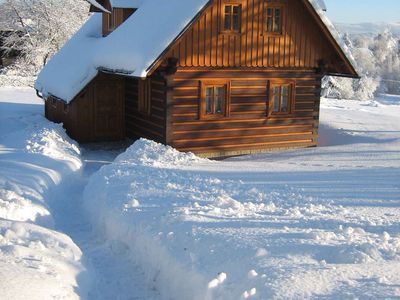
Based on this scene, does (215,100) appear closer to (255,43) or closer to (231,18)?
(255,43)

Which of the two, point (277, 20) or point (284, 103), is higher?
point (277, 20)

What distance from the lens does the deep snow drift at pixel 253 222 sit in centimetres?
646

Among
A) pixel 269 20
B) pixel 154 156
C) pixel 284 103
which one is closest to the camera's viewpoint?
pixel 154 156

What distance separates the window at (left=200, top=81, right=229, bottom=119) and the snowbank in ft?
13.3

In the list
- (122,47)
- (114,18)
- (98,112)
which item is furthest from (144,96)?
(114,18)

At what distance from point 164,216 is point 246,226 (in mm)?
1434

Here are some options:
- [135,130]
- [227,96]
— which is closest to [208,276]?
[227,96]

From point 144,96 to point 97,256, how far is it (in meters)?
9.07

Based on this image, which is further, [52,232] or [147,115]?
[147,115]

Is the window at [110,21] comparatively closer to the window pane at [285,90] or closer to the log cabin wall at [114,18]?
the log cabin wall at [114,18]

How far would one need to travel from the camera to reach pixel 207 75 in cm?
1563

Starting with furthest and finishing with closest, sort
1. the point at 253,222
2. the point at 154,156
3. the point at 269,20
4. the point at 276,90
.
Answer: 1. the point at 276,90
2. the point at 269,20
3. the point at 154,156
4. the point at 253,222

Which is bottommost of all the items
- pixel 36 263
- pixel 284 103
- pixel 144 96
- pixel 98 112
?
pixel 36 263

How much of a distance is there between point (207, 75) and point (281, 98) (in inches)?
122
